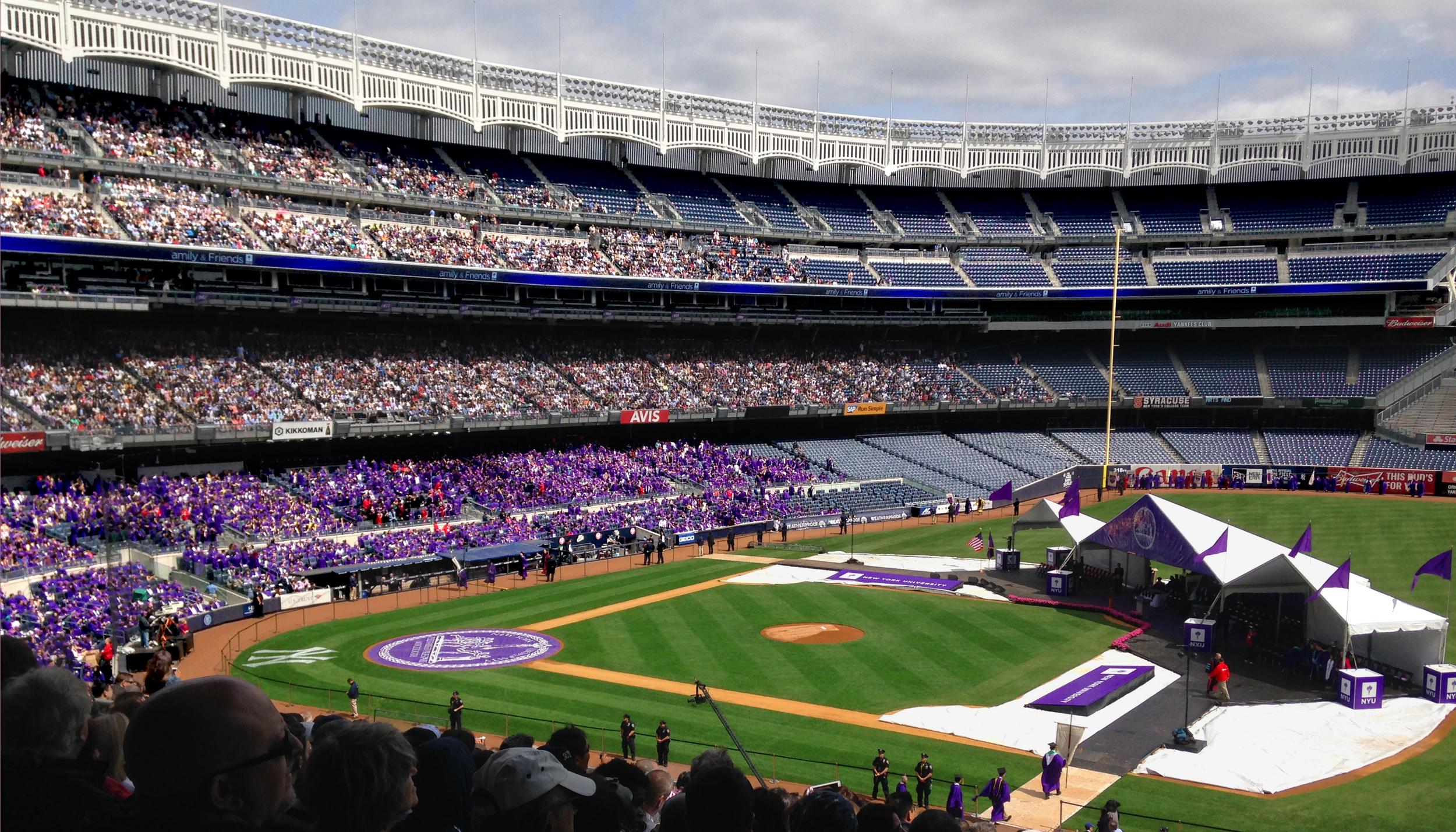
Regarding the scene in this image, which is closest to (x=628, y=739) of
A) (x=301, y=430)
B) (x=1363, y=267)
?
(x=301, y=430)

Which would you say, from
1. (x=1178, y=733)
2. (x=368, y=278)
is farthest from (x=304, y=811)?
(x=368, y=278)

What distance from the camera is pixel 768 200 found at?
69062 millimetres

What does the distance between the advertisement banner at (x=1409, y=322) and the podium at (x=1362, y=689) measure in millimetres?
48992

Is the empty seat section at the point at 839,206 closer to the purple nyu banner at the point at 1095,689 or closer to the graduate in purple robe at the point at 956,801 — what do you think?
the purple nyu banner at the point at 1095,689

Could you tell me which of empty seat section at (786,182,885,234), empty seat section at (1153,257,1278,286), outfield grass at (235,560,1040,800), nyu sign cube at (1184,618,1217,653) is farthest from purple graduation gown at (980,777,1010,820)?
empty seat section at (1153,257,1278,286)

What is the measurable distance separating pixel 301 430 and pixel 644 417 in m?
17.4

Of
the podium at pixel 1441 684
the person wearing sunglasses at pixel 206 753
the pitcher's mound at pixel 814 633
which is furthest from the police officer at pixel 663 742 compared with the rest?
the podium at pixel 1441 684

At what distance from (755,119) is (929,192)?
15.0 m

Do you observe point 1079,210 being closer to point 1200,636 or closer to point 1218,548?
point 1218,548

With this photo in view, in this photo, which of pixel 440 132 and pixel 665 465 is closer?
pixel 665 465

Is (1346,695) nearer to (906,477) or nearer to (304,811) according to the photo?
(304,811)

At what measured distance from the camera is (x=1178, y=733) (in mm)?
20266

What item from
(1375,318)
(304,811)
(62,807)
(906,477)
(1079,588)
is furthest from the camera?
(1375,318)

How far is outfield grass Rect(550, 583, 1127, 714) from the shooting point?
24.6 metres
